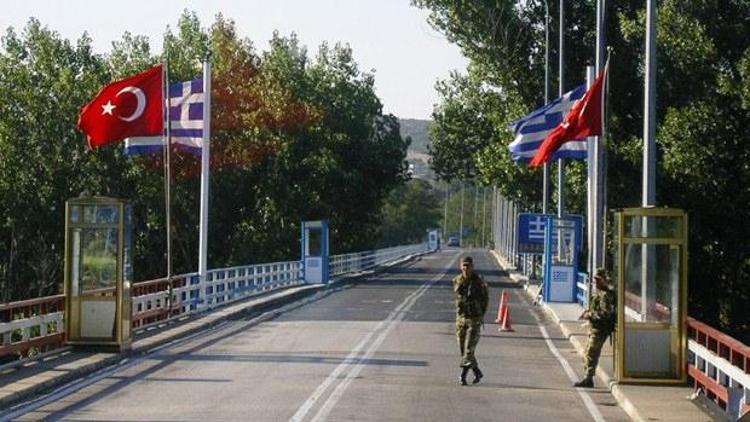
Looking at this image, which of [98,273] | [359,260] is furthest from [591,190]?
[359,260]

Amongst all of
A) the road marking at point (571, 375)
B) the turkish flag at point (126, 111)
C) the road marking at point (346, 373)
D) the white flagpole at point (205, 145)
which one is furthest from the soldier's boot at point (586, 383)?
the white flagpole at point (205, 145)

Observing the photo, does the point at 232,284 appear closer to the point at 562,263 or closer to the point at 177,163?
the point at 562,263

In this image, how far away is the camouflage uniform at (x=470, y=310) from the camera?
20.5m

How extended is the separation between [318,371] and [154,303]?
10.1m

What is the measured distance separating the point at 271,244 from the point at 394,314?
4414 cm

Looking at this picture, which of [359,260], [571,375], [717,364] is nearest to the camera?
[717,364]

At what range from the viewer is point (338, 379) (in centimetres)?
2094

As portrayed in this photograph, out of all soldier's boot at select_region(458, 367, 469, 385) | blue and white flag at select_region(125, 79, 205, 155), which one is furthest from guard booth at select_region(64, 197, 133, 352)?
blue and white flag at select_region(125, 79, 205, 155)

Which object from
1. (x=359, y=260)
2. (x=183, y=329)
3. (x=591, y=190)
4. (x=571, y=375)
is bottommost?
(x=571, y=375)

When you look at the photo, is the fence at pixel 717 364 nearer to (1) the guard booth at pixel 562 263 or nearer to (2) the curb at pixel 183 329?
(2) the curb at pixel 183 329

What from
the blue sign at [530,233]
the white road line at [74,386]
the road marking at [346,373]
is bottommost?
the white road line at [74,386]

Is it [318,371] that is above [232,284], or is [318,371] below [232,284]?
below

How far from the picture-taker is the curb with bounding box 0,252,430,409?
18656 mm

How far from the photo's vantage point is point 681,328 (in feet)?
65.7
